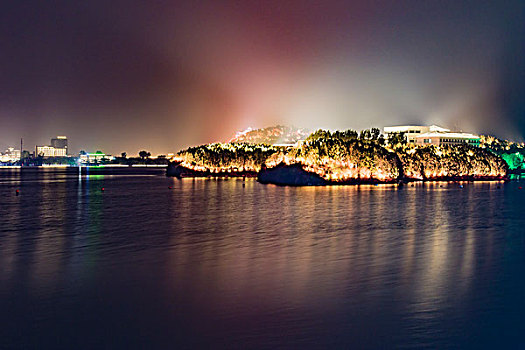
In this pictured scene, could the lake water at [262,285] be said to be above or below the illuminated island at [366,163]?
below

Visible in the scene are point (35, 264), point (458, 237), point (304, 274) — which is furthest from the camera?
point (458, 237)

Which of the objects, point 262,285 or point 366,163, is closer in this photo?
point 262,285

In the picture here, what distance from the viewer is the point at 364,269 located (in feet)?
85.4

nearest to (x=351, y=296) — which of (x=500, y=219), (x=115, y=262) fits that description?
(x=115, y=262)

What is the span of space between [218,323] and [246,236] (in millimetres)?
22440

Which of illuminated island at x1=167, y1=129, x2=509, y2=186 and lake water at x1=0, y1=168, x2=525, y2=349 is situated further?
illuminated island at x1=167, y1=129, x2=509, y2=186

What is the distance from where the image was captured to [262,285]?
2223 cm

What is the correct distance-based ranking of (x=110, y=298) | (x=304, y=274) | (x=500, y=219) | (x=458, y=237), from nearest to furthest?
1. (x=110, y=298)
2. (x=304, y=274)
3. (x=458, y=237)
4. (x=500, y=219)

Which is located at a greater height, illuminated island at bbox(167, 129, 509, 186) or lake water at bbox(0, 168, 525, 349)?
illuminated island at bbox(167, 129, 509, 186)

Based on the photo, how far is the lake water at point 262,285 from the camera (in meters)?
15.9

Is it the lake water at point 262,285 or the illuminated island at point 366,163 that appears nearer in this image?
the lake water at point 262,285

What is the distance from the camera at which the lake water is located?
15.9 metres

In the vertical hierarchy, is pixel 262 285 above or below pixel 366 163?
below

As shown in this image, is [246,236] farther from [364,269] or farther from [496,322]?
[496,322]
